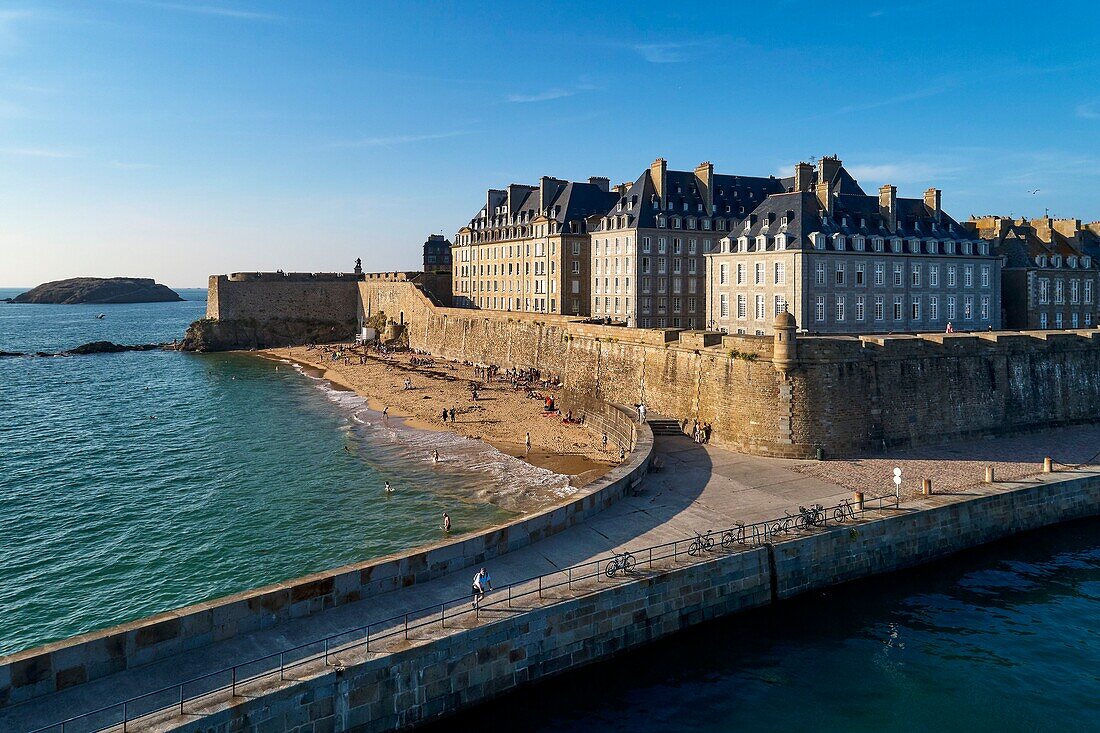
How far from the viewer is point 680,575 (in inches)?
625

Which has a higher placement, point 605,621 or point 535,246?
point 535,246

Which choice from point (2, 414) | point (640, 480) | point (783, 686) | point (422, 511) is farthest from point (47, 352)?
point (783, 686)

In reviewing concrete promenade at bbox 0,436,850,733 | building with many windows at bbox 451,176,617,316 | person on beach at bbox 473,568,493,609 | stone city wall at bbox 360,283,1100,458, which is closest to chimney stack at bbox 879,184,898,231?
stone city wall at bbox 360,283,1100,458

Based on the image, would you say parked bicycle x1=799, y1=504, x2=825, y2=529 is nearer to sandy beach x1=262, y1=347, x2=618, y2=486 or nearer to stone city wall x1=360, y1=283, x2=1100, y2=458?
stone city wall x1=360, y1=283, x2=1100, y2=458

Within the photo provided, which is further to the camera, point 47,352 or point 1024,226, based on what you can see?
point 47,352

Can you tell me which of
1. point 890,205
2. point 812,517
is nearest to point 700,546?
point 812,517

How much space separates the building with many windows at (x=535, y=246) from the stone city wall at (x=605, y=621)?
38.9m

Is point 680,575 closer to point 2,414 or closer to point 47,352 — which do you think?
point 2,414

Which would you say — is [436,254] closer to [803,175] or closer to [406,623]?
[803,175]

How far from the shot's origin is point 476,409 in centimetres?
4169

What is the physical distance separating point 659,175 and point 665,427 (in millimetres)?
26873

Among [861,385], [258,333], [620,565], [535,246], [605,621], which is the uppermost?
[535,246]

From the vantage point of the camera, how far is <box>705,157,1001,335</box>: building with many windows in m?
37.3

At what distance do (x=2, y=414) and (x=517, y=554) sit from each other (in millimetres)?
44710
